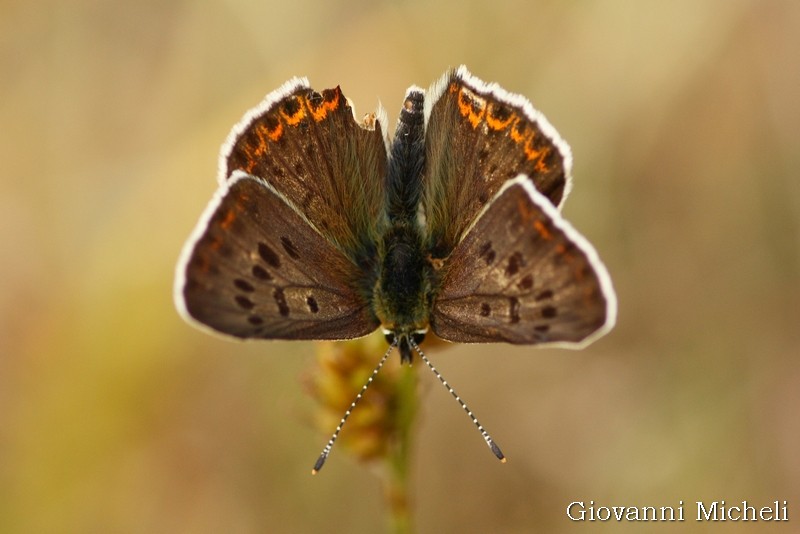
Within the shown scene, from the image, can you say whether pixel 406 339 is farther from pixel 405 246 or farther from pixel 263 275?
pixel 263 275

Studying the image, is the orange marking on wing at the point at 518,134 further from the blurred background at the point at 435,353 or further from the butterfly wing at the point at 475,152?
the blurred background at the point at 435,353

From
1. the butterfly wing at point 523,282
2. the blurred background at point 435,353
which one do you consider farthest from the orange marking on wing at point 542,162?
the blurred background at point 435,353

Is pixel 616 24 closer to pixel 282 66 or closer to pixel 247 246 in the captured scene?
pixel 282 66

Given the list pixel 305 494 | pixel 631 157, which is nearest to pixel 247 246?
pixel 305 494

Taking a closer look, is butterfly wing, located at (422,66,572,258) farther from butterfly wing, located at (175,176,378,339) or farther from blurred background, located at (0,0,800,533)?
blurred background, located at (0,0,800,533)

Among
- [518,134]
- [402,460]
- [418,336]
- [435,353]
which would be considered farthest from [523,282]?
[435,353]

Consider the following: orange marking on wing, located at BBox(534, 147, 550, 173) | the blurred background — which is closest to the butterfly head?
orange marking on wing, located at BBox(534, 147, 550, 173)
